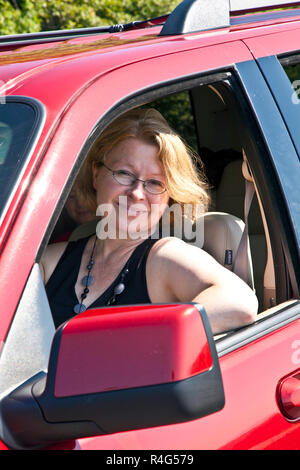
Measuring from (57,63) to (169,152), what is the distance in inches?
23.6

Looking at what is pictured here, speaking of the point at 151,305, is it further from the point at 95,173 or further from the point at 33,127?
the point at 95,173

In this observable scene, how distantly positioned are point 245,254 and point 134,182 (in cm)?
40

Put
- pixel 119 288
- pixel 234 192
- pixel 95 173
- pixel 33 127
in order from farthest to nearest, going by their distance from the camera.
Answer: pixel 234 192, pixel 95 173, pixel 119 288, pixel 33 127

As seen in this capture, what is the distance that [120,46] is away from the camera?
73.0 inches

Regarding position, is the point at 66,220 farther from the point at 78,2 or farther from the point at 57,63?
the point at 78,2

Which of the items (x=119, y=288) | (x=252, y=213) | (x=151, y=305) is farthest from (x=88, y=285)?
(x=151, y=305)

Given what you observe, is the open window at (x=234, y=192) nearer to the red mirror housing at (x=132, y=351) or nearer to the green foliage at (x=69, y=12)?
the red mirror housing at (x=132, y=351)

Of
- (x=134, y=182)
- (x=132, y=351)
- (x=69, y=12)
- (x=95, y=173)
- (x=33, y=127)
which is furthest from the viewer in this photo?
(x=69, y=12)

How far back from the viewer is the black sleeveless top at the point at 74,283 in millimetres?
2039

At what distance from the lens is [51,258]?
2404 millimetres

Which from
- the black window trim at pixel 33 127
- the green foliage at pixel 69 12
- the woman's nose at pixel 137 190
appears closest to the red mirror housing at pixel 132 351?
the black window trim at pixel 33 127

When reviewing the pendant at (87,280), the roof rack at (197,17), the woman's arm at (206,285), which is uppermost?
the roof rack at (197,17)

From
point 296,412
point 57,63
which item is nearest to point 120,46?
point 57,63

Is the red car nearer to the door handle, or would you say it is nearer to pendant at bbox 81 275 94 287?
the door handle
